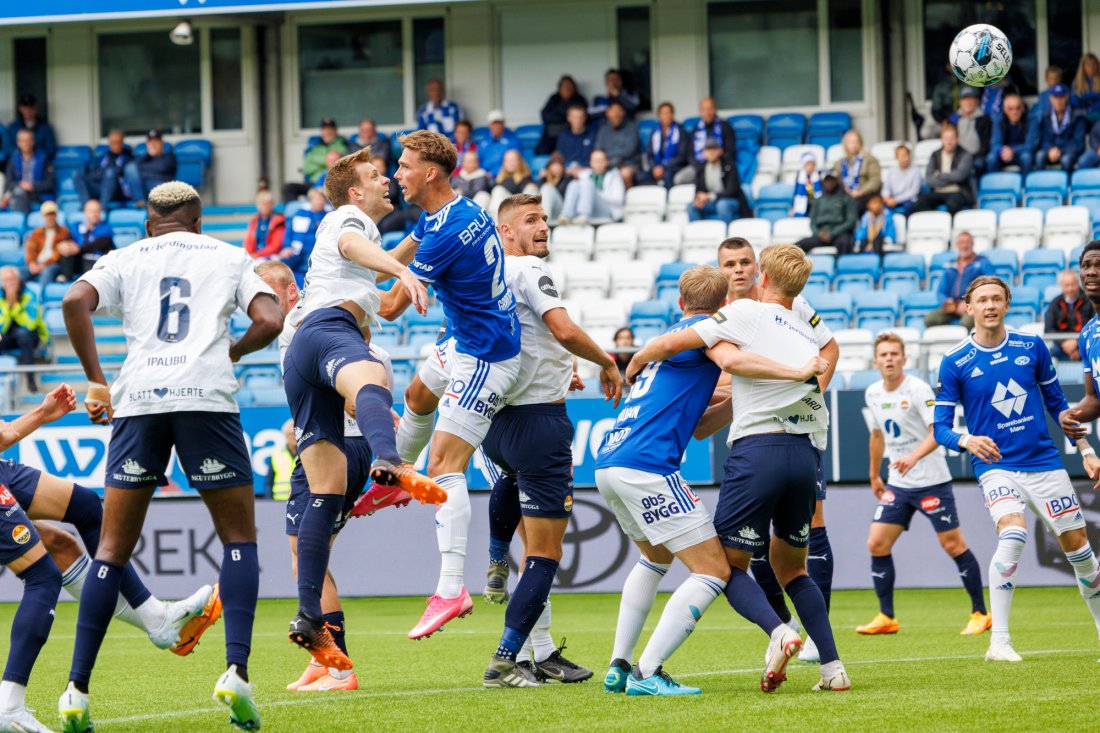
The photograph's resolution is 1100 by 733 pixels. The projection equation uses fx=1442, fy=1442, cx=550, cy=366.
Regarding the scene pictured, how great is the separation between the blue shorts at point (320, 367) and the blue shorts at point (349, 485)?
0.66m

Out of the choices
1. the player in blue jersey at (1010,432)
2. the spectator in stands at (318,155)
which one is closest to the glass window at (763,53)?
the spectator in stands at (318,155)

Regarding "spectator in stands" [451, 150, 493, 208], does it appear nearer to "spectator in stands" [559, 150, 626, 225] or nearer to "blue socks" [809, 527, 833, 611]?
"spectator in stands" [559, 150, 626, 225]

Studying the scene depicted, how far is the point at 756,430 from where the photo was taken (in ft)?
22.2

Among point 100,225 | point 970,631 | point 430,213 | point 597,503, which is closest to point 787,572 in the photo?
point 430,213

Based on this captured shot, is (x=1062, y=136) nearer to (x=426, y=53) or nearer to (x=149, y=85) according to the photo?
(x=426, y=53)

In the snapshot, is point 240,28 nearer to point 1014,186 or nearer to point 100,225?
point 100,225

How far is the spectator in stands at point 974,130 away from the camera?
61.4 ft

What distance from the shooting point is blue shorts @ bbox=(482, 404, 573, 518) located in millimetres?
7254

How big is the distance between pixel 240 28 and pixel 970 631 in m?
17.3

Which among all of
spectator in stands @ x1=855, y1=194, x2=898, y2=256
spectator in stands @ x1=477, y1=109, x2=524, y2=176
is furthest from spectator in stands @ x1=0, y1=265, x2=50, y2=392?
spectator in stands @ x1=855, y1=194, x2=898, y2=256

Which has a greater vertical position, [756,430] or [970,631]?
[756,430]

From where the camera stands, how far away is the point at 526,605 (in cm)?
712

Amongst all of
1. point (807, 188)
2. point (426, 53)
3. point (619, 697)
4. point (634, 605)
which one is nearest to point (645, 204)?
point (807, 188)

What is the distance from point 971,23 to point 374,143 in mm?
8786
